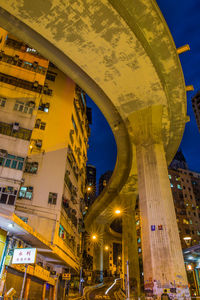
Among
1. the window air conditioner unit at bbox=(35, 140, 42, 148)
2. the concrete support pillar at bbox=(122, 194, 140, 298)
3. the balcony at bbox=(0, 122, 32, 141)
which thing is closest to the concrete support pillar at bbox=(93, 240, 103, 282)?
the concrete support pillar at bbox=(122, 194, 140, 298)

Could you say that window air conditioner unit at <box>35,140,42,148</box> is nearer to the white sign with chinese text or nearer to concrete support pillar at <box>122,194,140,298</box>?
the white sign with chinese text

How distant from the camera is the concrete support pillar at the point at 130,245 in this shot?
95.2 feet

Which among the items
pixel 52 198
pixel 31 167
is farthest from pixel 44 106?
pixel 52 198

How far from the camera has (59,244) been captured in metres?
21.5

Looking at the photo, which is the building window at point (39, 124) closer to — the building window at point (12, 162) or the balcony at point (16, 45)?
the building window at point (12, 162)

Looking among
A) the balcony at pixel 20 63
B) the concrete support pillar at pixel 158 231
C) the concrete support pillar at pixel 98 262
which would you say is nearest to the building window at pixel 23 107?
the balcony at pixel 20 63

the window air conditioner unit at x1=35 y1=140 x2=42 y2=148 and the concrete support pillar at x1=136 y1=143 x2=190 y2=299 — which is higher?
the window air conditioner unit at x1=35 y1=140 x2=42 y2=148

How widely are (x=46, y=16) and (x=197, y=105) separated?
71838 mm

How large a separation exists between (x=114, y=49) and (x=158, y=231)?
44.4 feet

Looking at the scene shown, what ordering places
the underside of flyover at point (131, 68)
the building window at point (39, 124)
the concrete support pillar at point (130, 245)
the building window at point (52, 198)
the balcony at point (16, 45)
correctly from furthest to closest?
1. the concrete support pillar at point (130, 245)
2. the balcony at point (16, 45)
3. the building window at point (39, 124)
4. the building window at point (52, 198)
5. the underside of flyover at point (131, 68)

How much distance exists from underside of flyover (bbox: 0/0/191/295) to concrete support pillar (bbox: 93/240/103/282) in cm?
3502

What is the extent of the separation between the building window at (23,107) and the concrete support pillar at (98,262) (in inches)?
1465

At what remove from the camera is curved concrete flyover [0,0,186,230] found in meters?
15.4

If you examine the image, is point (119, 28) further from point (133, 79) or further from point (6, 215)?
point (6, 215)
